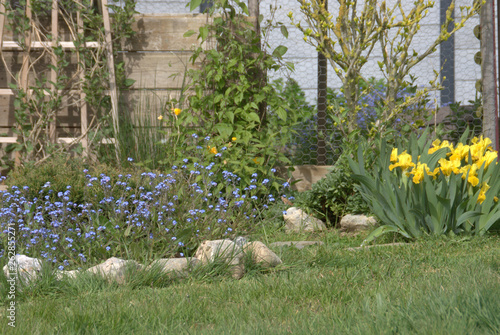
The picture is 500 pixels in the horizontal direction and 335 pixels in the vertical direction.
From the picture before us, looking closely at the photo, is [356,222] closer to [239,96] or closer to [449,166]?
[449,166]

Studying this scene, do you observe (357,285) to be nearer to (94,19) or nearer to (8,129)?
(94,19)

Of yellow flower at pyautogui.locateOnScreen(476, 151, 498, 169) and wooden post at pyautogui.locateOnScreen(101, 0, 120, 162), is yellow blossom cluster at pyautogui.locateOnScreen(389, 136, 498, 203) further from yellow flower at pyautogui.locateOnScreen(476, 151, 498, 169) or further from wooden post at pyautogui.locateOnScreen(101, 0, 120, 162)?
wooden post at pyautogui.locateOnScreen(101, 0, 120, 162)

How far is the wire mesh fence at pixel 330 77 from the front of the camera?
4875 mm

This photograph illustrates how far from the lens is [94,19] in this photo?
4.83m

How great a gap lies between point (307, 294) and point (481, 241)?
1.47m

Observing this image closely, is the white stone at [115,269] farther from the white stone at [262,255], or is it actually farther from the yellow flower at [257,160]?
the yellow flower at [257,160]

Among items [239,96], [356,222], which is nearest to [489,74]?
[356,222]

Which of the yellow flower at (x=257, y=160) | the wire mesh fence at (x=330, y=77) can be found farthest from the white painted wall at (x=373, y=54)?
the yellow flower at (x=257, y=160)

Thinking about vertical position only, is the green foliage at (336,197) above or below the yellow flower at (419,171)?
below

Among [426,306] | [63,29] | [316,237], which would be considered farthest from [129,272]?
[63,29]

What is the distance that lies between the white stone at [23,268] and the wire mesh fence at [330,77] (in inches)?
116

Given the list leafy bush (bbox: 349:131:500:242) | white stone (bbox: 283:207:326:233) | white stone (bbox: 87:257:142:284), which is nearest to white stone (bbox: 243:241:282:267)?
white stone (bbox: 87:257:142:284)

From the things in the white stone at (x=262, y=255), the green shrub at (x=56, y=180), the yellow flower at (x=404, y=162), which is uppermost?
the yellow flower at (x=404, y=162)

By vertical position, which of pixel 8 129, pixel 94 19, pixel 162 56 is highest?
pixel 94 19
